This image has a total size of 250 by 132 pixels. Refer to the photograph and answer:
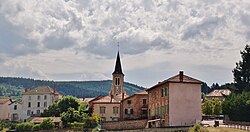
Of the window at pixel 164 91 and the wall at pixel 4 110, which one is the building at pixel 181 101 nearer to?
the window at pixel 164 91

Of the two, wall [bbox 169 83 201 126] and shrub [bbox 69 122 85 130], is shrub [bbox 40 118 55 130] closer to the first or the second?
shrub [bbox 69 122 85 130]

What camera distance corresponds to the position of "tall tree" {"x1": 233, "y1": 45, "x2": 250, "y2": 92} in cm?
6081

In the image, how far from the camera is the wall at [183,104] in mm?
47969

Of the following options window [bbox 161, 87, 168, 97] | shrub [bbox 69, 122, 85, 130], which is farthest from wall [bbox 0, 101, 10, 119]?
window [bbox 161, 87, 168, 97]

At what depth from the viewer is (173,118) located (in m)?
48.0

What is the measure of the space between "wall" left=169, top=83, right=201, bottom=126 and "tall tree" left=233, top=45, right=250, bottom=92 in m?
15.0

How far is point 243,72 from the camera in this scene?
200 feet

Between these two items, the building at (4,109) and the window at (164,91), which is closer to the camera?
the window at (164,91)

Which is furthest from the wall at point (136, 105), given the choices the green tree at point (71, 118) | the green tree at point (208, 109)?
the green tree at point (208, 109)

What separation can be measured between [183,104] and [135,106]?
816 inches

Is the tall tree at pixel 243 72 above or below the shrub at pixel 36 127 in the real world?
above

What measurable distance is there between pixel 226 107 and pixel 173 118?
394 inches

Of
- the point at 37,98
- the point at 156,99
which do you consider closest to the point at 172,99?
the point at 156,99

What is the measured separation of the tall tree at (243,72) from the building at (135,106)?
16.0 m
